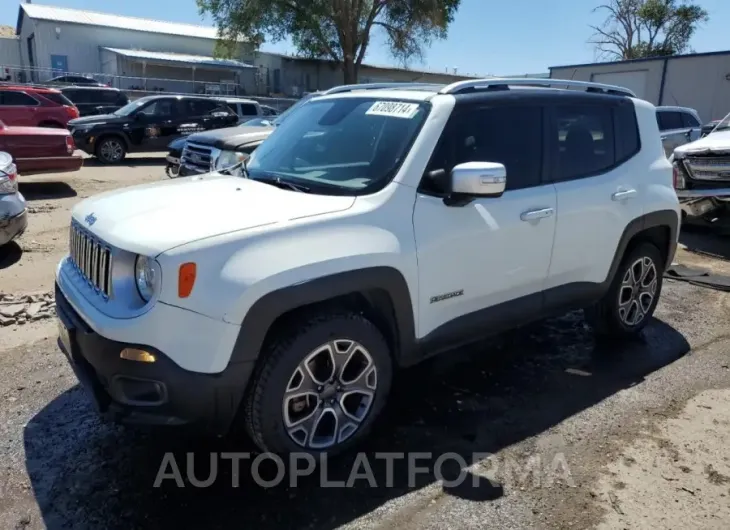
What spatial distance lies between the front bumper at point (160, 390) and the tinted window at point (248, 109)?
54.3 ft

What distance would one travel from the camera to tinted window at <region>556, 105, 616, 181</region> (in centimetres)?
399

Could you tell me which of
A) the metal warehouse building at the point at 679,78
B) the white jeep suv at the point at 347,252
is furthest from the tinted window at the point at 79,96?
the metal warehouse building at the point at 679,78

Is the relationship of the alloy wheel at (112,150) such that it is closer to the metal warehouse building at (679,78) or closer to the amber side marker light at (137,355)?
the amber side marker light at (137,355)

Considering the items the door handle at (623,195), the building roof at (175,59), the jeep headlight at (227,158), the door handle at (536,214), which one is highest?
the building roof at (175,59)

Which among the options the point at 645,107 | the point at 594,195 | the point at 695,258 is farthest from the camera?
the point at 695,258

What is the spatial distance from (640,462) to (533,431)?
0.56 m

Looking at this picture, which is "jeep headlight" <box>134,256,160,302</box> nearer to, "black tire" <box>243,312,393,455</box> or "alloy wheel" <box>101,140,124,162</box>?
"black tire" <box>243,312,393,455</box>

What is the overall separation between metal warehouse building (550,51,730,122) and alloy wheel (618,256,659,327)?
23313 millimetres

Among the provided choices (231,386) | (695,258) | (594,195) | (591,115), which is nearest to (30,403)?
(231,386)

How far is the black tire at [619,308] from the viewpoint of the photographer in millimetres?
4562

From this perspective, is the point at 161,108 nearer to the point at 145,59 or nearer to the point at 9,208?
the point at 9,208

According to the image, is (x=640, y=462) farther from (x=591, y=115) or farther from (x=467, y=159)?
(x=591, y=115)

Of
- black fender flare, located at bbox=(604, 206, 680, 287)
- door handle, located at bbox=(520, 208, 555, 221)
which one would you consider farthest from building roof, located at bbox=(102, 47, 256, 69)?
door handle, located at bbox=(520, 208, 555, 221)

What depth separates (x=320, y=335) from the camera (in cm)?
287
